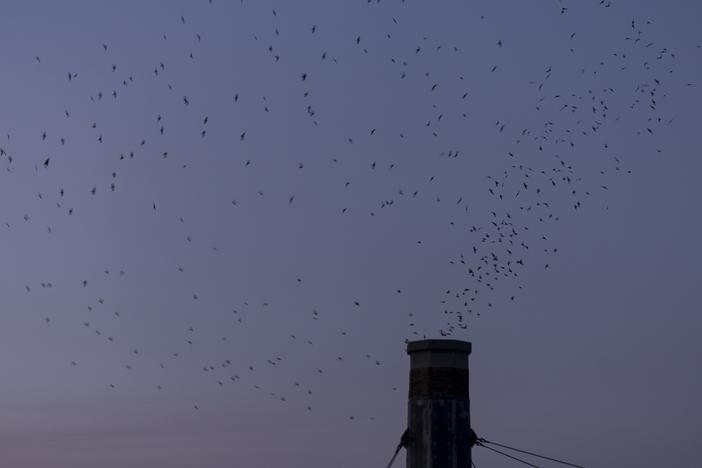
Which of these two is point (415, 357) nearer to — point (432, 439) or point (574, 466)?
point (432, 439)

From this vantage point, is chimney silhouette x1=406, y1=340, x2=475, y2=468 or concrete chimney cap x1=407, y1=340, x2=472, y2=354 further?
concrete chimney cap x1=407, y1=340, x2=472, y2=354

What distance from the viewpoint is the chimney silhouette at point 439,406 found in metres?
14.4

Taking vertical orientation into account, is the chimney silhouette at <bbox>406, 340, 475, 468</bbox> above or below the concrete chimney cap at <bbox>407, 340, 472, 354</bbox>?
below

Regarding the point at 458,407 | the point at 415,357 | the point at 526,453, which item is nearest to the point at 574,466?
the point at 526,453

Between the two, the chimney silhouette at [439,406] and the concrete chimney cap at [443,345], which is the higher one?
the concrete chimney cap at [443,345]

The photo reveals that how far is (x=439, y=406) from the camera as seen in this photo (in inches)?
577

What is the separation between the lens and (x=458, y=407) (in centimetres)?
1473

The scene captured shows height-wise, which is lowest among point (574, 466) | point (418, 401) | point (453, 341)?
point (574, 466)

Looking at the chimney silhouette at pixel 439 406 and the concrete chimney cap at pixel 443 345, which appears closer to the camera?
the chimney silhouette at pixel 439 406

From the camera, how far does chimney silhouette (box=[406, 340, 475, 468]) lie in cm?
1437

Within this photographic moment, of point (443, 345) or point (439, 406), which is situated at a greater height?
point (443, 345)

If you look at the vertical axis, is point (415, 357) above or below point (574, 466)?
above

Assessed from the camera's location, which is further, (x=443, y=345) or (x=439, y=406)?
(x=443, y=345)

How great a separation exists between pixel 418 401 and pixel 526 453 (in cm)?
175
